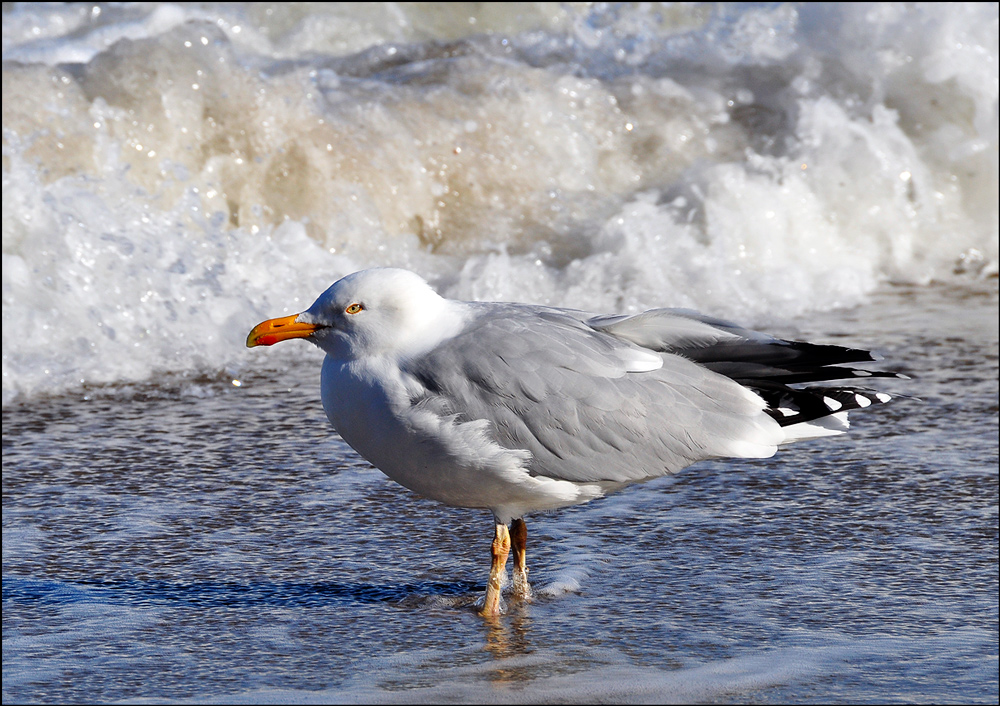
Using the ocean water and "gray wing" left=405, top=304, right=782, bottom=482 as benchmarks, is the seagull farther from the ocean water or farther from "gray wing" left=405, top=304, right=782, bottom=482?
the ocean water

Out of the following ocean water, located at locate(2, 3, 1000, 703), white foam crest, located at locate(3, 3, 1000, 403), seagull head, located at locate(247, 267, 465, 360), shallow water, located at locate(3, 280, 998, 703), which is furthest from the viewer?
white foam crest, located at locate(3, 3, 1000, 403)

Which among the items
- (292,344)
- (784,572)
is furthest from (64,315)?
(784,572)

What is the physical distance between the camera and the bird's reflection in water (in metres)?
3.07

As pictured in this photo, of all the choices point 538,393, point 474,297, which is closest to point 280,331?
point 538,393

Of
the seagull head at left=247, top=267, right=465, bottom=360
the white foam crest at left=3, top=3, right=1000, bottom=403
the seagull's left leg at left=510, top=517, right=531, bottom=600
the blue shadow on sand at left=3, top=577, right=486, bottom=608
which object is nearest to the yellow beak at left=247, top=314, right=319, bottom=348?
the seagull head at left=247, top=267, right=465, bottom=360

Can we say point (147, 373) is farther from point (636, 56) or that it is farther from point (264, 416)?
point (636, 56)

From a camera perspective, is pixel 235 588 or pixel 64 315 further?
pixel 64 315

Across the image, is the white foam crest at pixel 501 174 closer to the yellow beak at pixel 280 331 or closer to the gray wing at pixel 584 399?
the yellow beak at pixel 280 331

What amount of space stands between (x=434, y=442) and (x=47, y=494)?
1.75 m

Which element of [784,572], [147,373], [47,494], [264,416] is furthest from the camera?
[147,373]

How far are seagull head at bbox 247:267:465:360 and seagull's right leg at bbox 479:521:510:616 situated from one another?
0.55 metres

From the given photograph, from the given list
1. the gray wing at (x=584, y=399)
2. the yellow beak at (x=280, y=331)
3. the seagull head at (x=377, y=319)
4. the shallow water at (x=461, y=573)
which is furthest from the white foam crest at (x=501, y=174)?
the gray wing at (x=584, y=399)

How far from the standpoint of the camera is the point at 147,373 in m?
5.80

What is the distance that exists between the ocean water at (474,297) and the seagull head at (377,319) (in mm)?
700
